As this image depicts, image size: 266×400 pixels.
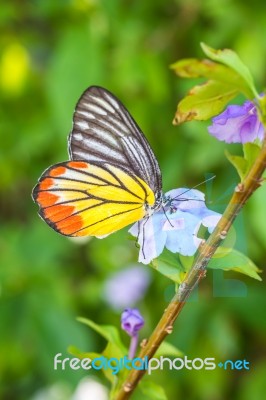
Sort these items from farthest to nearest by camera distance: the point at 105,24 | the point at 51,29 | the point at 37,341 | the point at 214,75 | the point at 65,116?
the point at 51,29 → the point at 105,24 → the point at 65,116 → the point at 37,341 → the point at 214,75

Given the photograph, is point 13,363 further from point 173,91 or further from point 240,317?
point 173,91

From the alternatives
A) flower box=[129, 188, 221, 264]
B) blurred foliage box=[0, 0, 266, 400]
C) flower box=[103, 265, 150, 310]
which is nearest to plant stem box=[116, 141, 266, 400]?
flower box=[129, 188, 221, 264]

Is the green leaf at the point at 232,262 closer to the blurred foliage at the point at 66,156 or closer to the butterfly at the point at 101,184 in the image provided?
the butterfly at the point at 101,184

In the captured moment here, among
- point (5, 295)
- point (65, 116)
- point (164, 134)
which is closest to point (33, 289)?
point (5, 295)

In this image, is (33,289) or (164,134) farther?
(164,134)

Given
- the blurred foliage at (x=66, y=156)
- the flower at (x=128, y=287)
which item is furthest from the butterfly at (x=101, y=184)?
Answer: the flower at (x=128, y=287)

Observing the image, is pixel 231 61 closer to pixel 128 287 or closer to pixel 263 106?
pixel 263 106
